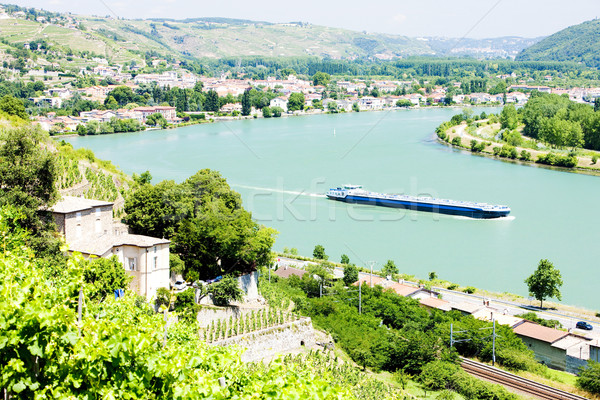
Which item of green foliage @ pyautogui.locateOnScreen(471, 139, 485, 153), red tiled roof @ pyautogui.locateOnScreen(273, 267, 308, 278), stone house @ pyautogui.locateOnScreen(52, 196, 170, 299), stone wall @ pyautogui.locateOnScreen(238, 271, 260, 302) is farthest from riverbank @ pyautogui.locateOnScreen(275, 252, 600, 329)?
green foliage @ pyautogui.locateOnScreen(471, 139, 485, 153)

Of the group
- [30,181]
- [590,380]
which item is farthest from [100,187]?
[590,380]

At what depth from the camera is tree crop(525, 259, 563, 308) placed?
804 cm

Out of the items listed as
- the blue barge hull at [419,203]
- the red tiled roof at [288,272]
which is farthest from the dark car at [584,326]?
the blue barge hull at [419,203]

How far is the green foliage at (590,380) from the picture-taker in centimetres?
554

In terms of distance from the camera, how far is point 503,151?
2070cm

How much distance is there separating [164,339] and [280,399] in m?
0.68

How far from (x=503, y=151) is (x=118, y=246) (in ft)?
57.2

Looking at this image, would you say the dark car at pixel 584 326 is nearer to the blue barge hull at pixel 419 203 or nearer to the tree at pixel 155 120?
the blue barge hull at pixel 419 203

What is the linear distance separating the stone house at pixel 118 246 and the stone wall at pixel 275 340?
105cm

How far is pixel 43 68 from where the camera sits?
1513 inches

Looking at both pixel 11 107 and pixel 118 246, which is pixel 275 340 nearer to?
pixel 118 246

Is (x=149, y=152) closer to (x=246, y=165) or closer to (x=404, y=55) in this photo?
(x=246, y=165)

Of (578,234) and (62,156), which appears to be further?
(578,234)

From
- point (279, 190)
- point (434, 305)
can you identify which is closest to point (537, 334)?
point (434, 305)
